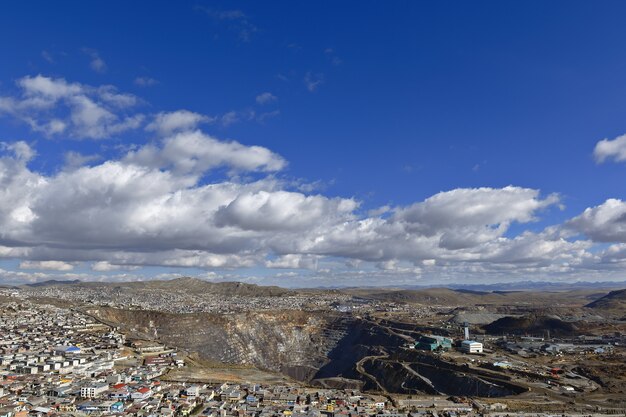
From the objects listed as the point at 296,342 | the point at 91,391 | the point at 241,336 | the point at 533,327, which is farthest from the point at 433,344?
the point at 91,391

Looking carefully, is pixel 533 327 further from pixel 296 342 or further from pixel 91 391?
pixel 91 391

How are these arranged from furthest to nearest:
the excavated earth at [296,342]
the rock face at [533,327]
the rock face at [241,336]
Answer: the rock face at [533,327], the rock face at [241,336], the excavated earth at [296,342]

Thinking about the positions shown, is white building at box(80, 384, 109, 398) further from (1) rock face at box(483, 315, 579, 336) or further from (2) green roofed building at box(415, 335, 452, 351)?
(1) rock face at box(483, 315, 579, 336)

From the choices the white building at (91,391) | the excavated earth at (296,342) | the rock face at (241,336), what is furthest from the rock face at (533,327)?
the white building at (91,391)

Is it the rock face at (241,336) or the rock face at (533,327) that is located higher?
the rock face at (533,327)

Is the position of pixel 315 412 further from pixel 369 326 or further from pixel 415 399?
pixel 369 326

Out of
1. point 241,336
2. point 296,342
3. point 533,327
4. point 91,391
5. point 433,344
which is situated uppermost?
point 533,327

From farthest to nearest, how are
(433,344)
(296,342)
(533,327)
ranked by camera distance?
(296,342) → (533,327) → (433,344)

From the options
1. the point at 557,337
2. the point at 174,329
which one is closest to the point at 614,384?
the point at 557,337

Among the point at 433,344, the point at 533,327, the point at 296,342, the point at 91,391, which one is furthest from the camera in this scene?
the point at 296,342

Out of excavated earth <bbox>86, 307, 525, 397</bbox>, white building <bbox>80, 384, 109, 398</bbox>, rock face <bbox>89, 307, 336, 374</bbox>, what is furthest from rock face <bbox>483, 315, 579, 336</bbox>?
white building <bbox>80, 384, 109, 398</bbox>

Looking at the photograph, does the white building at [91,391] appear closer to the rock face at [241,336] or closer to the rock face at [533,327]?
the rock face at [241,336]

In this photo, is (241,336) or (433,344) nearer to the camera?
(433,344)
